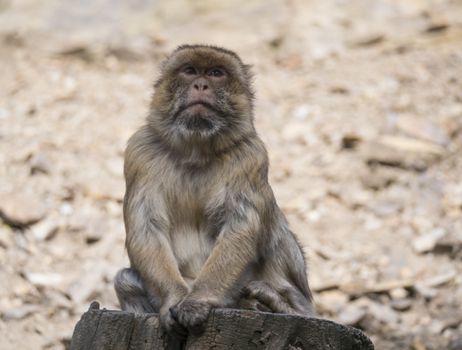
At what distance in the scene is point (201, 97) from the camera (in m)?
6.33

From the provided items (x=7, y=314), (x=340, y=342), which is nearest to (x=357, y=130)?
(x=7, y=314)

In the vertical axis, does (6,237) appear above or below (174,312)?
below

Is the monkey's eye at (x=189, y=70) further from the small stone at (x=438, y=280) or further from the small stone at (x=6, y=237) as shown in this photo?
the small stone at (x=438, y=280)

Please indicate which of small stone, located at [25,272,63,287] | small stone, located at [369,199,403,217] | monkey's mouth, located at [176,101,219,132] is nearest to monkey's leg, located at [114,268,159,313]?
monkey's mouth, located at [176,101,219,132]

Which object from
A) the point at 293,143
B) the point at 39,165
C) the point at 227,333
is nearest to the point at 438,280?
the point at 293,143

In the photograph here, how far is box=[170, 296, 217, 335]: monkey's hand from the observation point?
200 inches

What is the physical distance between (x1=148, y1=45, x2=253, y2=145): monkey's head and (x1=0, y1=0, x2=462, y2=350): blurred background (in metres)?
3.18

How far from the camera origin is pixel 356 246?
10.5m

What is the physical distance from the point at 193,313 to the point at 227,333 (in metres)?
0.52

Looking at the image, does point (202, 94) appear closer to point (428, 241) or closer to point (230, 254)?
point (230, 254)

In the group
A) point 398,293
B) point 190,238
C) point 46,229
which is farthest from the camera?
point 46,229

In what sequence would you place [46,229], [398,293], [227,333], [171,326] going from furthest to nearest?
[46,229] → [398,293] → [171,326] → [227,333]

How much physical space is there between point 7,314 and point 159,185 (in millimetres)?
3300

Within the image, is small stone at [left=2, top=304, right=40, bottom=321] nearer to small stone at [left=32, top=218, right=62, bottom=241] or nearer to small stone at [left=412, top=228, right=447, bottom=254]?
small stone at [left=32, top=218, right=62, bottom=241]
